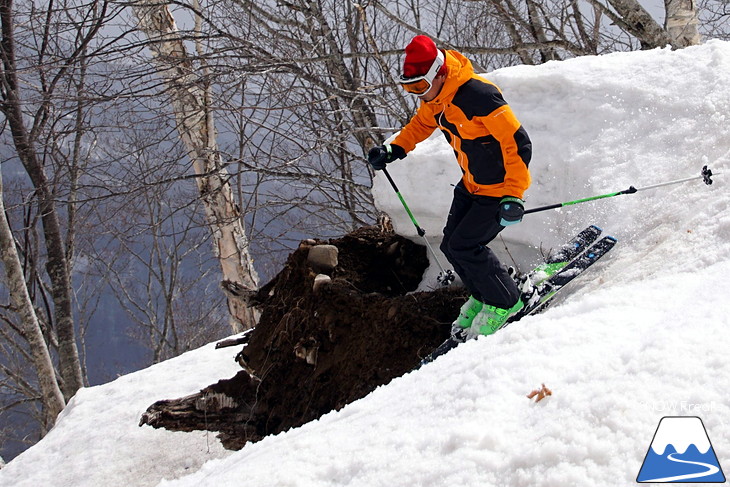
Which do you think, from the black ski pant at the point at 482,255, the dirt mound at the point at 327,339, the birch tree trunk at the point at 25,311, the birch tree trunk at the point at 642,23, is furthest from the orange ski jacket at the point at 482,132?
the birch tree trunk at the point at 25,311

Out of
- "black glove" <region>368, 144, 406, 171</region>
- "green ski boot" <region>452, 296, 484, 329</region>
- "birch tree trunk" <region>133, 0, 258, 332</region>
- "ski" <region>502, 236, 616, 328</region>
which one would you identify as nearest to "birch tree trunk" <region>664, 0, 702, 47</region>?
"ski" <region>502, 236, 616, 328</region>

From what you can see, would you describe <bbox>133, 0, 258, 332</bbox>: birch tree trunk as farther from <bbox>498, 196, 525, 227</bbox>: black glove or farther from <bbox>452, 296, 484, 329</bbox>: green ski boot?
<bbox>498, 196, 525, 227</bbox>: black glove

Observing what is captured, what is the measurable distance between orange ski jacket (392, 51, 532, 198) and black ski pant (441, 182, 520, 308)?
12 cm

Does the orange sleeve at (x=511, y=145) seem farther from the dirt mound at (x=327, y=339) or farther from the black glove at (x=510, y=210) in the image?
the dirt mound at (x=327, y=339)

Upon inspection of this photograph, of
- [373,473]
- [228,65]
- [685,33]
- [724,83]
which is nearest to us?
[373,473]

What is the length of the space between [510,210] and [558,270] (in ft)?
2.36

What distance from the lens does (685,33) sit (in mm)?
6277

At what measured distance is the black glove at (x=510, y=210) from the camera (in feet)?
10.7

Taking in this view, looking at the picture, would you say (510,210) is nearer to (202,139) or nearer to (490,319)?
(490,319)

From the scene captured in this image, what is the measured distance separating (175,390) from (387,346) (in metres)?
3.57

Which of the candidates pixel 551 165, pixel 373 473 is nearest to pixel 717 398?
pixel 373 473

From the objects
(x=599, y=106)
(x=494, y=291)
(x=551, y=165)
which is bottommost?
(x=494, y=291)

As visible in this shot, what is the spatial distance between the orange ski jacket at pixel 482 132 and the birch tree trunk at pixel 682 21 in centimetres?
412

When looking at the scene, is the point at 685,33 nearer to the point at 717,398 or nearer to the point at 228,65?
the point at 228,65
